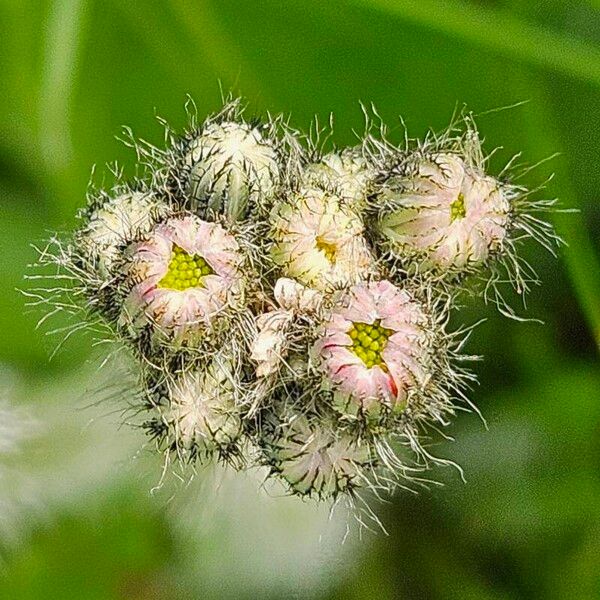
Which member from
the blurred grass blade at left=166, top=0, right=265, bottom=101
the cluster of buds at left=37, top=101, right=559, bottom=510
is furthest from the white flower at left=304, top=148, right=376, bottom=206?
the blurred grass blade at left=166, top=0, right=265, bottom=101

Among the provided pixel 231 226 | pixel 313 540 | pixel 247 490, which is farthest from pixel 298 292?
pixel 313 540

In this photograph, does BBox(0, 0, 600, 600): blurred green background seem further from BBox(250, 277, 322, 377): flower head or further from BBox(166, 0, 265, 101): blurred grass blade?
BBox(250, 277, 322, 377): flower head

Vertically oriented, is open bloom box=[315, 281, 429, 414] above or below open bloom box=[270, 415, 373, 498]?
above

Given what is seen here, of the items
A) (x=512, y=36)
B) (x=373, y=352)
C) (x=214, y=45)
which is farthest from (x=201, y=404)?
(x=214, y=45)

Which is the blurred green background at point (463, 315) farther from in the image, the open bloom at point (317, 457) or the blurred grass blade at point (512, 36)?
the open bloom at point (317, 457)

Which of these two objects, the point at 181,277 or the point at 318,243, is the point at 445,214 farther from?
the point at 181,277

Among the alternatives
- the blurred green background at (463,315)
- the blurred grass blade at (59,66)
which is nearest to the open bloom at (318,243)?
the blurred green background at (463,315)

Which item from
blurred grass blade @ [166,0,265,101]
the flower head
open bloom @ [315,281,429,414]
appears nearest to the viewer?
open bloom @ [315,281,429,414]
